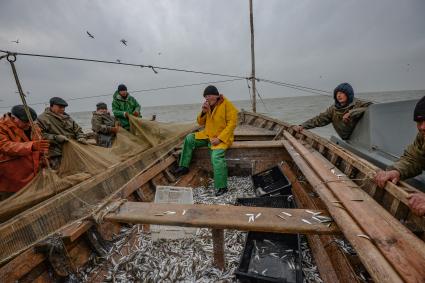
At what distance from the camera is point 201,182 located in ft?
22.1

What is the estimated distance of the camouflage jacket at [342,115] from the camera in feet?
21.7

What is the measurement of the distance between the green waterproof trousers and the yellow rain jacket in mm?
159

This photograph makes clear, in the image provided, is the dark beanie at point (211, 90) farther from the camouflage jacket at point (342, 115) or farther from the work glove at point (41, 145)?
the work glove at point (41, 145)

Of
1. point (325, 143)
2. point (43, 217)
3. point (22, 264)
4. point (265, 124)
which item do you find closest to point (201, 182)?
point (325, 143)

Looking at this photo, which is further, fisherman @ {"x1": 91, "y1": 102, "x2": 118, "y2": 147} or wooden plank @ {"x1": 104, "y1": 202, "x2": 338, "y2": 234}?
fisherman @ {"x1": 91, "y1": 102, "x2": 118, "y2": 147}

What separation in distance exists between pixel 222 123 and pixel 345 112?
375 centimetres

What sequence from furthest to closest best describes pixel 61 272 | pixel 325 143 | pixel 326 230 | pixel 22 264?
pixel 325 143 < pixel 61 272 < pixel 22 264 < pixel 326 230

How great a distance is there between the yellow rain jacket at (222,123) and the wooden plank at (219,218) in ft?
10.6

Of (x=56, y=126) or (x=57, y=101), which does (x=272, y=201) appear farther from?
(x=57, y=101)

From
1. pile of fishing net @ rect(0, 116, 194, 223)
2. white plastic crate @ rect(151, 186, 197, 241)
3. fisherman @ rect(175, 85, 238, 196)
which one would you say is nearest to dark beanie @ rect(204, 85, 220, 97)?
fisherman @ rect(175, 85, 238, 196)

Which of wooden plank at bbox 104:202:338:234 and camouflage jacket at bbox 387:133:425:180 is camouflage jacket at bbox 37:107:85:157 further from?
camouflage jacket at bbox 387:133:425:180

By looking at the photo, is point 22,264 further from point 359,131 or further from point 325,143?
point 359,131

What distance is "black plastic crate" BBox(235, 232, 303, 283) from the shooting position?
9.79ft

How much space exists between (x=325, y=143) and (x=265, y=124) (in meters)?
5.55
